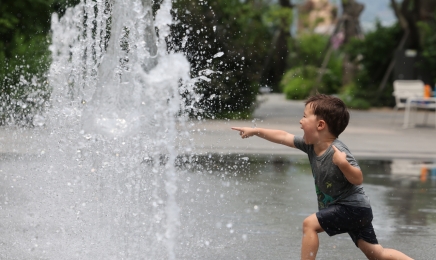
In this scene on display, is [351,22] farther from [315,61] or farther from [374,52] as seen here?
[315,61]

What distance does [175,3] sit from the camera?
60.0 feet

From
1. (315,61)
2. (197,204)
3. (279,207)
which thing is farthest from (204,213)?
(315,61)

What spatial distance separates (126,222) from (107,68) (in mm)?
4737

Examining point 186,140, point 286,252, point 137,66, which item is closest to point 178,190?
point 137,66

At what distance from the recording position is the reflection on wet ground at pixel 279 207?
5980 millimetres

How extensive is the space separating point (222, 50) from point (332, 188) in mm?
14225

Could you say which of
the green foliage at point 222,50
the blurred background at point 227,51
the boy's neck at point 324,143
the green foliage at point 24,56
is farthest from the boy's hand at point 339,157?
the green foliage at point 222,50

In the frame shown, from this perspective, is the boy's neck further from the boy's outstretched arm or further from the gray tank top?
the boy's outstretched arm

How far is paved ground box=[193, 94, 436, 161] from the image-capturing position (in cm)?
1287

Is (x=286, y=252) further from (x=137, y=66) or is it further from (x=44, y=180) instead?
(x=44, y=180)

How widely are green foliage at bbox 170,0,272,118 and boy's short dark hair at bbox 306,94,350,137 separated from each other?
1261cm

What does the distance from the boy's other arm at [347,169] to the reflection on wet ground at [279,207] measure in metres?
1.38

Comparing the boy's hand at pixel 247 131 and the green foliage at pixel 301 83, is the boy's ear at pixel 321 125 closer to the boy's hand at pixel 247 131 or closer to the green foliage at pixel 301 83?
the boy's hand at pixel 247 131

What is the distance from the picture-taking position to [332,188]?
15.0 ft
